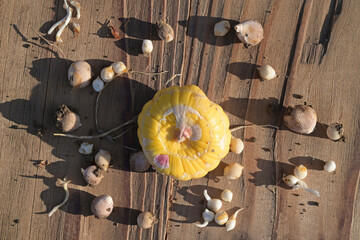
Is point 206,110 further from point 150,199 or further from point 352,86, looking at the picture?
point 352,86

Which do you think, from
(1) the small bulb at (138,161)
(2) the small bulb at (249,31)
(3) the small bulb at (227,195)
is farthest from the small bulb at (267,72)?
(1) the small bulb at (138,161)

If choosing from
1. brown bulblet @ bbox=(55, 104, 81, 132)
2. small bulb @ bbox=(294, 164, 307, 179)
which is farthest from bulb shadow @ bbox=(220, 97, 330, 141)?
brown bulblet @ bbox=(55, 104, 81, 132)

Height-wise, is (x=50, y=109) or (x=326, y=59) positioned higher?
(x=326, y=59)

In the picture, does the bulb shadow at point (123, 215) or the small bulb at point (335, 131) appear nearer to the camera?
the small bulb at point (335, 131)

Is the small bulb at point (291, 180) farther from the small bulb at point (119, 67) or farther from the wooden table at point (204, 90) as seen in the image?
the small bulb at point (119, 67)

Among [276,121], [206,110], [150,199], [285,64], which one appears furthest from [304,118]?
[150,199]
